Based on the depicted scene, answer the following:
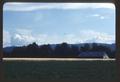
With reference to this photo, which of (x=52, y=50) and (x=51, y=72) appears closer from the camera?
(x=52, y=50)

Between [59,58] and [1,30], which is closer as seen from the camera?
[1,30]

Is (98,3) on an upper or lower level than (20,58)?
upper

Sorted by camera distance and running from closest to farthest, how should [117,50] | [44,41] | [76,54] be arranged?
[117,50], [44,41], [76,54]

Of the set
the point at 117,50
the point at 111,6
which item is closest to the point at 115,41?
the point at 117,50

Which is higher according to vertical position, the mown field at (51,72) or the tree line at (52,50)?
the tree line at (52,50)

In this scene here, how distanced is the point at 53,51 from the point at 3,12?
73 centimetres

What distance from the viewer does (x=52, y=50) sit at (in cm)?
416

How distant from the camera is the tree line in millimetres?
3967

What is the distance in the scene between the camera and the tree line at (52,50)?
13.0 feet

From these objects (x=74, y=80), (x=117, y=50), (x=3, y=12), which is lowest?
(x=74, y=80)

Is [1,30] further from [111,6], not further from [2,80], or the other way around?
[111,6]

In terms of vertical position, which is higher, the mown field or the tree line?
the tree line

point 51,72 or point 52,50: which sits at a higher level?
point 52,50

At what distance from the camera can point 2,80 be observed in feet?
12.4
